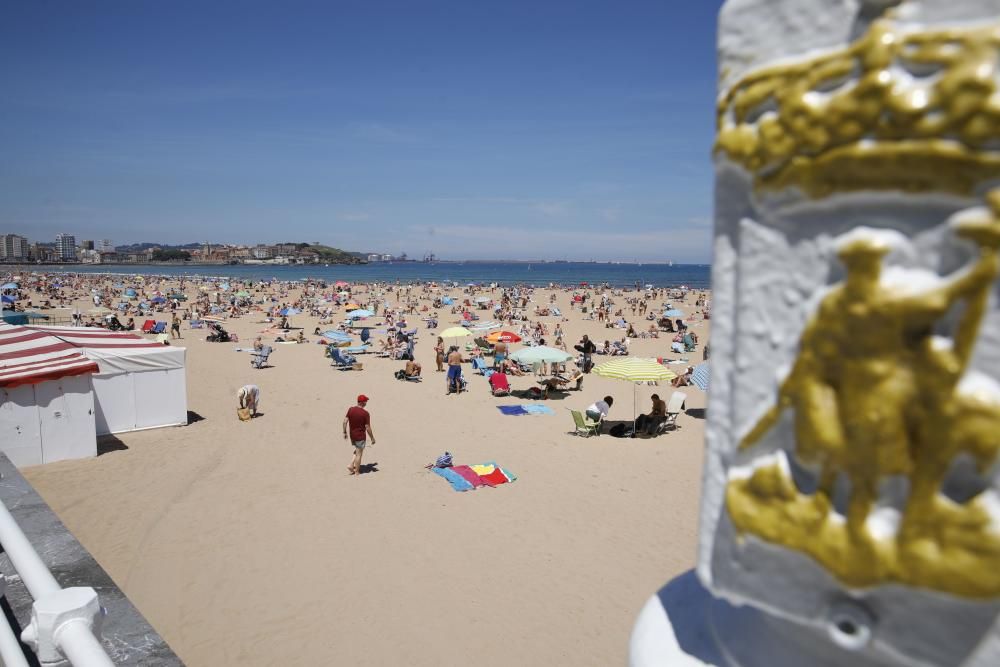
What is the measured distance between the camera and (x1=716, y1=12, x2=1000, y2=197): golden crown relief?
114cm

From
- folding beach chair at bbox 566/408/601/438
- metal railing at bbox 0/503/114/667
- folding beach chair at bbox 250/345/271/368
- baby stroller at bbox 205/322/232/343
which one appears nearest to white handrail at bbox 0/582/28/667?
metal railing at bbox 0/503/114/667

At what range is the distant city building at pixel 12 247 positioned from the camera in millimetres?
174250

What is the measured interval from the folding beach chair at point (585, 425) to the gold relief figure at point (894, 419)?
1105cm

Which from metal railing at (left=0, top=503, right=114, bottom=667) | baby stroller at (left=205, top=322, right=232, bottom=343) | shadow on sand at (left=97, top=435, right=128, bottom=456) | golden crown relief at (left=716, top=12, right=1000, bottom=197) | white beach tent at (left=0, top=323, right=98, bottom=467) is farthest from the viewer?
baby stroller at (left=205, top=322, right=232, bottom=343)

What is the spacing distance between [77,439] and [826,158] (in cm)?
1224

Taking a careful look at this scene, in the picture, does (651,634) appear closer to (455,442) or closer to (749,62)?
(749,62)

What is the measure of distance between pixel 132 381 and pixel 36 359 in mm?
2011

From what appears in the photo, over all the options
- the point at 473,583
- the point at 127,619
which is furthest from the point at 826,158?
the point at 473,583

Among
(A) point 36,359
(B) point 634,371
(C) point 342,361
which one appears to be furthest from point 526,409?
(A) point 36,359

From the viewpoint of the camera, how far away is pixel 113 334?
12812mm

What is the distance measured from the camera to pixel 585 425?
12.5 meters

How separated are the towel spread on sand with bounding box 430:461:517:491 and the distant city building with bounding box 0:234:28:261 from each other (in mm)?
217359

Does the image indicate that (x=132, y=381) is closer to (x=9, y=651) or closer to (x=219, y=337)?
(x=9, y=651)

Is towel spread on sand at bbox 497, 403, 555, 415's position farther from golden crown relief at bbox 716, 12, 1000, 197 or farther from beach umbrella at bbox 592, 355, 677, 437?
golden crown relief at bbox 716, 12, 1000, 197
